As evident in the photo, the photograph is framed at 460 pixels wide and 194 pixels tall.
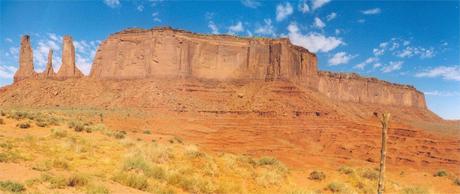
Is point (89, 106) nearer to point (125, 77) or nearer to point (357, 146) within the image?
point (125, 77)

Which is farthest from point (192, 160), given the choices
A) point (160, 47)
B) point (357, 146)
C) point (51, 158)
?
point (160, 47)

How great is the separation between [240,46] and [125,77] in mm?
19688

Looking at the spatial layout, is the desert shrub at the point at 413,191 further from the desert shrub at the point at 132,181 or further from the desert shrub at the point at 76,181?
the desert shrub at the point at 76,181

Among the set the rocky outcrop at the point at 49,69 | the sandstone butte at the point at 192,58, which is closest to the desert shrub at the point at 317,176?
the sandstone butte at the point at 192,58

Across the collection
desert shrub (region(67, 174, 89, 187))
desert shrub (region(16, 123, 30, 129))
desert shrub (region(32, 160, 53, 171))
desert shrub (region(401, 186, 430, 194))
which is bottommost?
desert shrub (region(401, 186, 430, 194))

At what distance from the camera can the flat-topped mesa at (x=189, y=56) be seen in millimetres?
64000

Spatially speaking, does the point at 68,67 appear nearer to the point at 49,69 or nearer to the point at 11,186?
the point at 49,69

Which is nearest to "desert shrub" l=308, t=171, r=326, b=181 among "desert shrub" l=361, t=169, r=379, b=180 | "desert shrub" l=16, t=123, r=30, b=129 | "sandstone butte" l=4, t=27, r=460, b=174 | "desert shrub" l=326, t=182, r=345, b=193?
"desert shrub" l=326, t=182, r=345, b=193

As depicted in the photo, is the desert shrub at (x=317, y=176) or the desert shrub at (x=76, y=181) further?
the desert shrub at (x=317, y=176)

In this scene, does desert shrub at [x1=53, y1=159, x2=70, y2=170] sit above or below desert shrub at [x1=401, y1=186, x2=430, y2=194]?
above

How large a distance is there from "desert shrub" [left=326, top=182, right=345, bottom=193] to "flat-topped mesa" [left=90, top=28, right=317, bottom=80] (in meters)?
50.0

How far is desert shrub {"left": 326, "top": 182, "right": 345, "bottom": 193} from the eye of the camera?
1457 cm

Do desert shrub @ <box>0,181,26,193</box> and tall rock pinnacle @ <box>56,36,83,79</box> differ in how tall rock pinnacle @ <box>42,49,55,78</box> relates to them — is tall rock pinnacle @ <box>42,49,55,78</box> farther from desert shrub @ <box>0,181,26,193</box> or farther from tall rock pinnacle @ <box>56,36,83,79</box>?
desert shrub @ <box>0,181,26,193</box>

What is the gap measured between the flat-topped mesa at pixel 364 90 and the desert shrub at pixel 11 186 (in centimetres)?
8737
